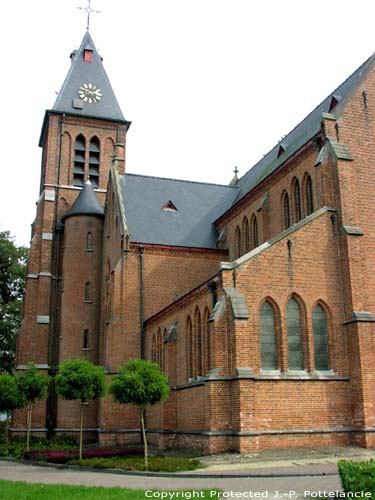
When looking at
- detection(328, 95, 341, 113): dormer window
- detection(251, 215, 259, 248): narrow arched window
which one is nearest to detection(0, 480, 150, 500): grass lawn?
detection(328, 95, 341, 113): dormer window

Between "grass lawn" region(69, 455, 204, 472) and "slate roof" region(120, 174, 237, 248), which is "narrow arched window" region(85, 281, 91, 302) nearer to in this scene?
"slate roof" region(120, 174, 237, 248)

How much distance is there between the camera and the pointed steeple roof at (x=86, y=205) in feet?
127

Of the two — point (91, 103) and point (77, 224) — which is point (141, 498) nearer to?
point (77, 224)

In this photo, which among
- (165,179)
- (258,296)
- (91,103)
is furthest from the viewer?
(91,103)

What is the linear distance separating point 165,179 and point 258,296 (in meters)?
19.9

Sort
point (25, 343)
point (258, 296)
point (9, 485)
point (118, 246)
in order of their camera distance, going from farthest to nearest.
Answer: point (25, 343)
point (118, 246)
point (258, 296)
point (9, 485)

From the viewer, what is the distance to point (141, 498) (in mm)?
11023

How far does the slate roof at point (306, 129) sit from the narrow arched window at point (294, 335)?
8.52 metres

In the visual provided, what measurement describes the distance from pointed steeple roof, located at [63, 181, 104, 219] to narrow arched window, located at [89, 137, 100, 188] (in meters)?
2.84

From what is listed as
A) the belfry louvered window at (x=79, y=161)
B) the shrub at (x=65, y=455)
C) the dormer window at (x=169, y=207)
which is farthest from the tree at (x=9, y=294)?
the shrub at (x=65, y=455)

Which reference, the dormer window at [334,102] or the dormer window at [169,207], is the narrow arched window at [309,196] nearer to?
the dormer window at [334,102]

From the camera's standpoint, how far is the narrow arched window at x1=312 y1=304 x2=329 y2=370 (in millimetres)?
21734

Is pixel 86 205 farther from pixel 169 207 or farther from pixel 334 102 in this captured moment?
pixel 334 102

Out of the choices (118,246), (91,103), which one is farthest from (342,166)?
(91,103)
